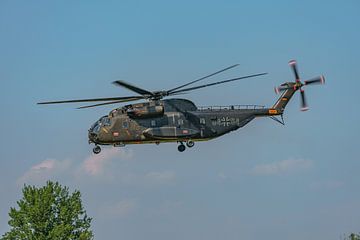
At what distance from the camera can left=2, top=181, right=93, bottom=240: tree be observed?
409 feet

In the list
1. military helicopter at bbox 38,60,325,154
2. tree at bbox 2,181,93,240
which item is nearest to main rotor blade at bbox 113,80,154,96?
military helicopter at bbox 38,60,325,154

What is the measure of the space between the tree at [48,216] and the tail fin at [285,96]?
33.3 metres

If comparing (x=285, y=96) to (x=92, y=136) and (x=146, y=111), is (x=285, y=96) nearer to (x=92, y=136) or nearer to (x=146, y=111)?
(x=146, y=111)

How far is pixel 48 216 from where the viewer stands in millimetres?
127438

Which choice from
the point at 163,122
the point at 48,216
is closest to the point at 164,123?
the point at 163,122

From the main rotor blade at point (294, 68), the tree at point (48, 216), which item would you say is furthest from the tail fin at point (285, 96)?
the tree at point (48, 216)

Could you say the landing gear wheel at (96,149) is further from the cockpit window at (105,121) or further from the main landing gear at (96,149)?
the cockpit window at (105,121)

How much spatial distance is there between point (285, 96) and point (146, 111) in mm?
16198

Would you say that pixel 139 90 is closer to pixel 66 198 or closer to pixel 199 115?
pixel 199 115

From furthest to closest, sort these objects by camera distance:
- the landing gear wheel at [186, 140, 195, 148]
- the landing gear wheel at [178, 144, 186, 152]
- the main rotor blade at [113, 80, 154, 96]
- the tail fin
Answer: the tail fin → the landing gear wheel at [178, 144, 186, 152] → the landing gear wheel at [186, 140, 195, 148] → the main rotor blade at [113, 80, 154, 96]

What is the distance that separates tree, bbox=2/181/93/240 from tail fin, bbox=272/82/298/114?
33344 millimetres

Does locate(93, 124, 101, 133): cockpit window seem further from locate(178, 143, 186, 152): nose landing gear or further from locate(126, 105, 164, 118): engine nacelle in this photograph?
locate(178, 143, 186, 152): nose landing gear

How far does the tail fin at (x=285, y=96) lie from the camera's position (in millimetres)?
104688

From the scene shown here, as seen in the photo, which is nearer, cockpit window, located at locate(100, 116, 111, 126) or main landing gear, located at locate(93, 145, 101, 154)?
cockpit window, located at locate(100, 116, 111, 126)
